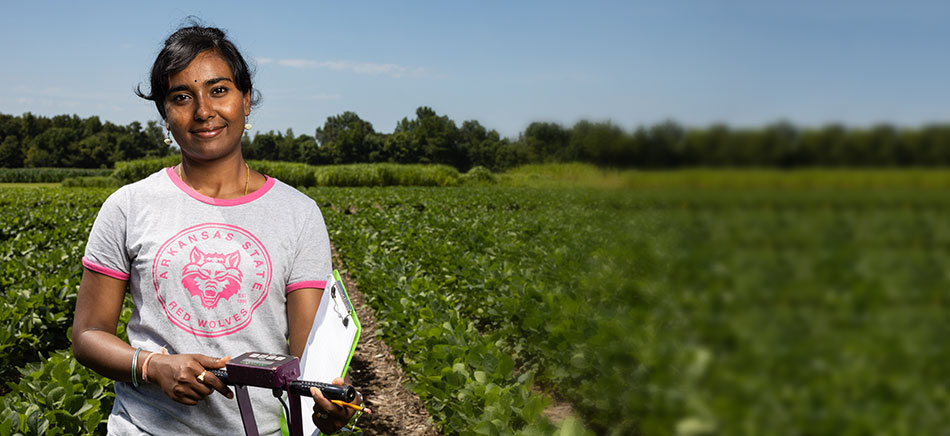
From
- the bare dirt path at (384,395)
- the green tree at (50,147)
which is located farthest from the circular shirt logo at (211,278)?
the green tree at (50,147)

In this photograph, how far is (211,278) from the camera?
1.80 m

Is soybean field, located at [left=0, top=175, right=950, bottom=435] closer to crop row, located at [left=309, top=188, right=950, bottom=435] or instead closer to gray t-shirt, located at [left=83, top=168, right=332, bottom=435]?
crop row, located at [left=309, top=188, right=950, bottom=435]

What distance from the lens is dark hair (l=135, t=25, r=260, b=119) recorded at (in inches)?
70.9

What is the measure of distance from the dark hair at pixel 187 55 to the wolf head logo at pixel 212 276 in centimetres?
52

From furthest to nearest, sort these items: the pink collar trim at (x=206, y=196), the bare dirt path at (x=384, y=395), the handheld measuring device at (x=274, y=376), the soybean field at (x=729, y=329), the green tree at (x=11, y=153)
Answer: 1. the green tree at (x=11, y=153)
2. the bare dirt path at (x=384, y=395)
3. the soybean field at (x=729, y=329)
4. the pink collar trim at (x=206, y=196)
5. the handheld measuring device at (x=274, y=376)

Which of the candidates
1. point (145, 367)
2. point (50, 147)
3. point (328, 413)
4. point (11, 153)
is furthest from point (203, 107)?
point (11, 153)

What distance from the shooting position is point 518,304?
633cm

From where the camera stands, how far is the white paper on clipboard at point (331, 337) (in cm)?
161

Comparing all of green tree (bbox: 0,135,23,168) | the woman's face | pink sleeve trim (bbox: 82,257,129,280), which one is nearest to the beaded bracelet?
pink sleeve trim (bbox: 82,257,129,280)

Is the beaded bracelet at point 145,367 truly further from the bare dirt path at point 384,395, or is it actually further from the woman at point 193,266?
the bare dirt path at point 384,395

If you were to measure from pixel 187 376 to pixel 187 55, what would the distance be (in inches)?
38.7

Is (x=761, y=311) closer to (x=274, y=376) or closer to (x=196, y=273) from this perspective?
(x=274, y=376)

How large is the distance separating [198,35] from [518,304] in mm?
4927

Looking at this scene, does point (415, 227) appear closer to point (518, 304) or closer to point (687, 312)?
point (518, 304)
